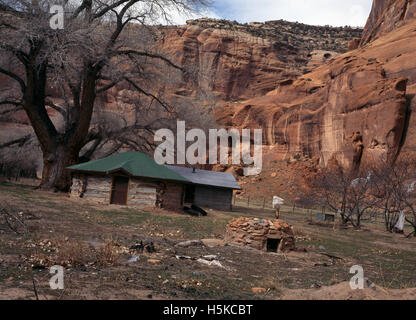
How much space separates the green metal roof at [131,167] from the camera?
885 inches

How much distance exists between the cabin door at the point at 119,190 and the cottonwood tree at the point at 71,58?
12.2 feet

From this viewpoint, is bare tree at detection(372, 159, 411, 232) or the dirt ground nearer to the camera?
the dirt ground

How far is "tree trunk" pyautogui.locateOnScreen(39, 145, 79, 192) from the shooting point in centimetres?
2372

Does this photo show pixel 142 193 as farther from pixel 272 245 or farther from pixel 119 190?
pixel 272 245

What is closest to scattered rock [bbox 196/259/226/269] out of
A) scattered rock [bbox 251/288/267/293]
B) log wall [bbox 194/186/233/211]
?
scattered rock [bbox 251/288/267/293]

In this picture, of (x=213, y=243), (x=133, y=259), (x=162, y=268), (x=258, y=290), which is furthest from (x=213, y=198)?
(x=258, y=290)

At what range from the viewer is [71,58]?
2042 cm

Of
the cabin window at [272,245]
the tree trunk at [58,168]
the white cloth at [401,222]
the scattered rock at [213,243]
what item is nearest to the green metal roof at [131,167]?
the tree trunk at [58,168]

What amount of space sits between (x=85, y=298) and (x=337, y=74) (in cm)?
5500

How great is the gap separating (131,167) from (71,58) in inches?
281

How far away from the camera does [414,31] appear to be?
5084cm

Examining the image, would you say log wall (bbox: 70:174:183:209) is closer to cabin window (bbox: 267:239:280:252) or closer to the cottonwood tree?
the cottonwood tree
